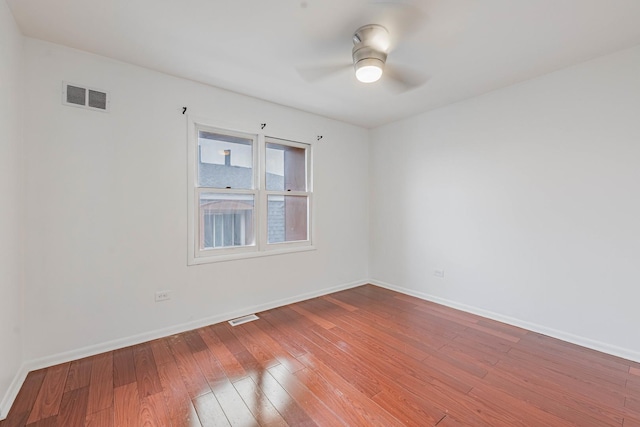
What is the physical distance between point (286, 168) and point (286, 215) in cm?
64

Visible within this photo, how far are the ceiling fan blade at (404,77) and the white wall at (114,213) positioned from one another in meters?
1.54

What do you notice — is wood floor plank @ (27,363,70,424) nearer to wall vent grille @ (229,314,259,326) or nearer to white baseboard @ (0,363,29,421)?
white baseboard @ (0,363,29,421)

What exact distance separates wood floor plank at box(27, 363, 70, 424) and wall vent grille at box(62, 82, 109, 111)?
2.09 meters

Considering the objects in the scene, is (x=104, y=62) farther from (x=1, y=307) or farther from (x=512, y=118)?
(x=512, y=118)

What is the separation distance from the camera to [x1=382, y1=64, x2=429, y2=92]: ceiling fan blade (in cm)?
248

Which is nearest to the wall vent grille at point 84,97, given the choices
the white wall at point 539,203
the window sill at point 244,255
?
the window sill at point 244,255

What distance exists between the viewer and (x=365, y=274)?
14.8 feet

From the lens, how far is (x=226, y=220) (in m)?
3.10

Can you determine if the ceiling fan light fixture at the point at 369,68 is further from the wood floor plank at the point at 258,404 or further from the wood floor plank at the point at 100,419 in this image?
the wood floor plank at the point at 100,419

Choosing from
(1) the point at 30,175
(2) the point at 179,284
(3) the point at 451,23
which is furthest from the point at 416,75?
(1) the point at 30,175

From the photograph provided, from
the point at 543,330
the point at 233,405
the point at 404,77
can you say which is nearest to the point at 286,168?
the point at 404,77

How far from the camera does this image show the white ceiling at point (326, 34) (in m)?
1.75

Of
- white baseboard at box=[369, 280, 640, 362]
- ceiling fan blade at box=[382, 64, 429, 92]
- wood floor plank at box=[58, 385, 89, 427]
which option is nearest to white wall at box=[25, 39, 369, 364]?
wood floor plank at box=[58, 385, 89, 427]

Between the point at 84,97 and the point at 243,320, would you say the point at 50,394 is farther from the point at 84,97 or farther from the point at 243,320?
the point at 84,97
